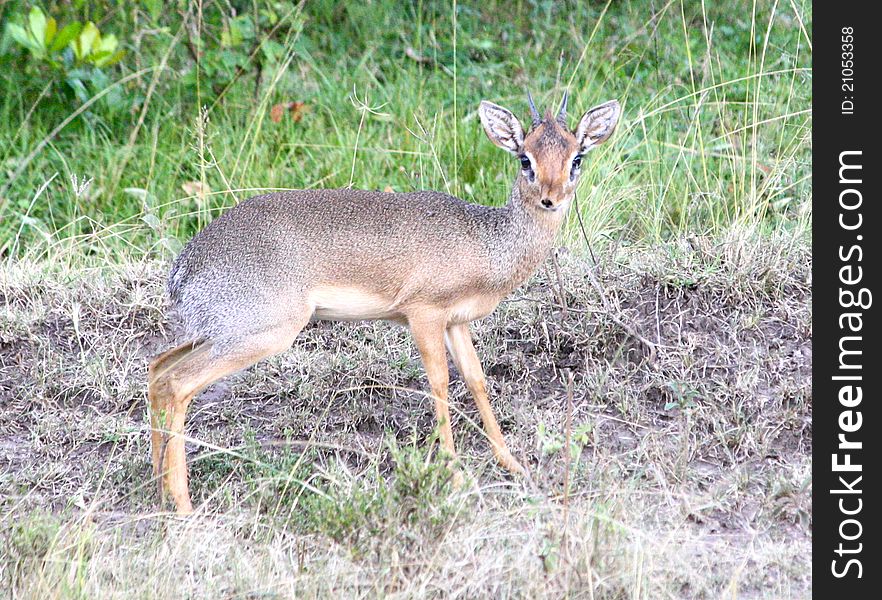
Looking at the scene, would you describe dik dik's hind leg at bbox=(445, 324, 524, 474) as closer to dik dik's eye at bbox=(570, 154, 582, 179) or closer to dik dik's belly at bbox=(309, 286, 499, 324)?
dik dik's belly at bbox=(309, 286, 499, 324)

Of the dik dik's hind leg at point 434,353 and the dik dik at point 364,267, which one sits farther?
the dik dik's hind leg at point 434,353

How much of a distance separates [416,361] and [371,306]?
2.52ft

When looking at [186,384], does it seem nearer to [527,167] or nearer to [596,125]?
[527,167]

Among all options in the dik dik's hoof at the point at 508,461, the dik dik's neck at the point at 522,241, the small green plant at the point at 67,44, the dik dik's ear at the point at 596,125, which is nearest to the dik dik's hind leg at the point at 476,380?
the dik dik's hoof at the point at 508,461

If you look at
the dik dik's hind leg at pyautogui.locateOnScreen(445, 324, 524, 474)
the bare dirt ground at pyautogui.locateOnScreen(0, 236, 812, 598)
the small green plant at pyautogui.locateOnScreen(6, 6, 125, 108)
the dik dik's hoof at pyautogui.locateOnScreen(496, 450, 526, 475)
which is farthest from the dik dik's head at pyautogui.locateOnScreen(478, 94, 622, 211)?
the small green plant at pyautogui.locateOnScreen(6, 6, 125, 108)

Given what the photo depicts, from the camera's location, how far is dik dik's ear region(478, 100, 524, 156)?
462 centimetres

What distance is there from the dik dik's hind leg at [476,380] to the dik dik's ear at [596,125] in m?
0.82

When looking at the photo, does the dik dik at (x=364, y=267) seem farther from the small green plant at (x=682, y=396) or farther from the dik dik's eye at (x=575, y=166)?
the small green plant at (x=682, y=396)

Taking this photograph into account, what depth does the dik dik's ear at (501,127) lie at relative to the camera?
15.1 feet

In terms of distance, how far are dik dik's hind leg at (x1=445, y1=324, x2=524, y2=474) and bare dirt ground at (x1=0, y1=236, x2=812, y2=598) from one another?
71 millimetres

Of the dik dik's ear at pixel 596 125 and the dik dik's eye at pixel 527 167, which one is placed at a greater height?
the dik dik's ear at pixel 596 125

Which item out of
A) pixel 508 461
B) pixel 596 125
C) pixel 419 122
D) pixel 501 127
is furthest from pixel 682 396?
pixel 419 122

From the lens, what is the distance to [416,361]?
17.3 ft
